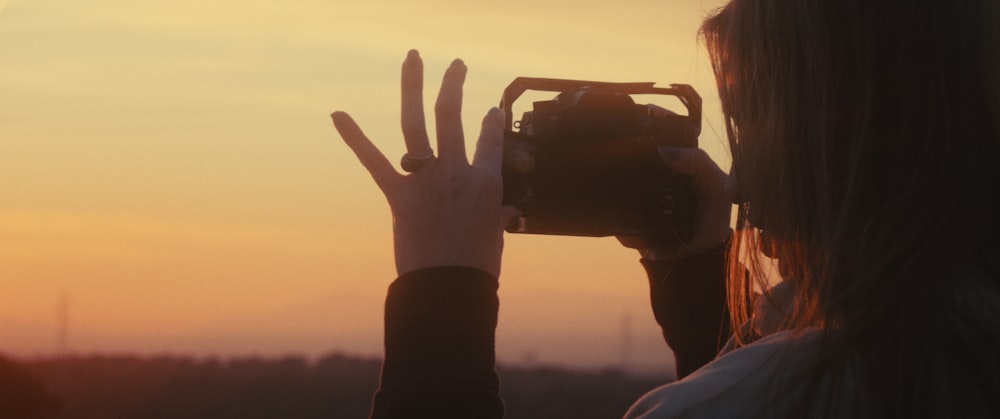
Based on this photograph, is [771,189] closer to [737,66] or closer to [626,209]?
[737,66]

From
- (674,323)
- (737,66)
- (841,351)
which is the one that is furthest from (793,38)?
(674,323)

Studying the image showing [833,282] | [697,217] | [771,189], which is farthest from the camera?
[697,217]

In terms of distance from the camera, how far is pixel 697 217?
12.2 feet

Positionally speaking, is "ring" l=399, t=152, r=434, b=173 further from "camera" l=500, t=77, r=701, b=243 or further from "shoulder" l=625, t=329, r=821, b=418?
"camera" l=500, t=77, r=701, b=243

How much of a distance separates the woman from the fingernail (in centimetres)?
138

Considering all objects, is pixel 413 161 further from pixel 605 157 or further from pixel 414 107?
pixel 605 157

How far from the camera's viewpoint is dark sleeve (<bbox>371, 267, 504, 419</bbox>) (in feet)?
7.48

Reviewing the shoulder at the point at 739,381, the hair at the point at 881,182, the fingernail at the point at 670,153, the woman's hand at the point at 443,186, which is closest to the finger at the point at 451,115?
the woman's hand at the point at 443,186

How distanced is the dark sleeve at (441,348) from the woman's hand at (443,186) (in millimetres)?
50

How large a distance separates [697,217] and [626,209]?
0.68 feet

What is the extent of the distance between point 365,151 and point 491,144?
0.25m

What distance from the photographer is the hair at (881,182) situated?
5.56 ft

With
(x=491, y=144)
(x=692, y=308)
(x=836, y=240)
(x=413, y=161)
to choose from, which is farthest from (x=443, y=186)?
(x=692, y=308)

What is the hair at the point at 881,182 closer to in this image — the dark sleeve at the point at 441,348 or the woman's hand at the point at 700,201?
the dark sleeve at the point at 441,348
